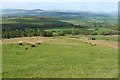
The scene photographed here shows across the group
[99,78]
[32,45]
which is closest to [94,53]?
[32,45]

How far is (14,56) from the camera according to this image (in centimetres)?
3228

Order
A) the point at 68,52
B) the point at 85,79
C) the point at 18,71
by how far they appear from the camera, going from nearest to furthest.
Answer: the point at 85,79, the point at 18,71, the point at 68,52

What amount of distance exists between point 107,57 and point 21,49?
37.9ft

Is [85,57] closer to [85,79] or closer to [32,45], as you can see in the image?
[32,45]

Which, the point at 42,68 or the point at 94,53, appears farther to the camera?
the point at 94,53

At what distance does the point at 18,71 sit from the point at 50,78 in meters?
5.44

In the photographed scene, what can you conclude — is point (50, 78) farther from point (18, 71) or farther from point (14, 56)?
point (14, 56)

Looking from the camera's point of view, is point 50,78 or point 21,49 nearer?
point 50,78

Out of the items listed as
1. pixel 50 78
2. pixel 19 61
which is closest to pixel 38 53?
pixel 19 61

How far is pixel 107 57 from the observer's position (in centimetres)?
3375

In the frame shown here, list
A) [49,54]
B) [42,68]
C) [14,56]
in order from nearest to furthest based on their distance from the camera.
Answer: [42,68] → [14,56] → [49,54]

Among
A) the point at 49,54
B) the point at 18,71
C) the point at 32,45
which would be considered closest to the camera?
the point at 18,71

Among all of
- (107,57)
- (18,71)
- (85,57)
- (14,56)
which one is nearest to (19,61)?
(14,56)

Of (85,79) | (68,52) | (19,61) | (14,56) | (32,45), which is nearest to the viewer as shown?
(85,79)
